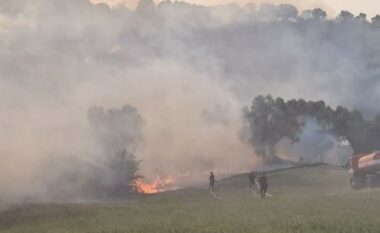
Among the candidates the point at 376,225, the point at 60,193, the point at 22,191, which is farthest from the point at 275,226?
the point at 60,193

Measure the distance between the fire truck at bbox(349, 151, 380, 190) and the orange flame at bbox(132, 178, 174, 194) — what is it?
156ft

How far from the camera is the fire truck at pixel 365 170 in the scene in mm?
73562

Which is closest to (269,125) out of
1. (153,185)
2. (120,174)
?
(153,185)

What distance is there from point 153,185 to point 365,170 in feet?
215

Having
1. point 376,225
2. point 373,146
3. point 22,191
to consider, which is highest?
point 373,146

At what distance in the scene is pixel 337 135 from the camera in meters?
178

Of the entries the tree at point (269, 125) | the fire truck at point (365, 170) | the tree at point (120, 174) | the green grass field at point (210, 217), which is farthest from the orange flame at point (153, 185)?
the fire truck at point (365, 170)

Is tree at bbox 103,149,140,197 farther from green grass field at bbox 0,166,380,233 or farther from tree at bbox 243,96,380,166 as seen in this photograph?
tree at bbox 243,96,380,166

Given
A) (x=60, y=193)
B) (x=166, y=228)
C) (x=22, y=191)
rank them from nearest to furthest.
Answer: (x=166, y=228) < (x=22, y=191) < (x=60, y=193)

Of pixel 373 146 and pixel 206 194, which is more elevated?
pixel 373 146

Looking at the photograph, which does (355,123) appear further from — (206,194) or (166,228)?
(166,228)

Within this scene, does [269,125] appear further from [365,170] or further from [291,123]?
[365,170]

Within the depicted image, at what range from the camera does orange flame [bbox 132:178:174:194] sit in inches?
4578

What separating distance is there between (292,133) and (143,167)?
49.4 m
